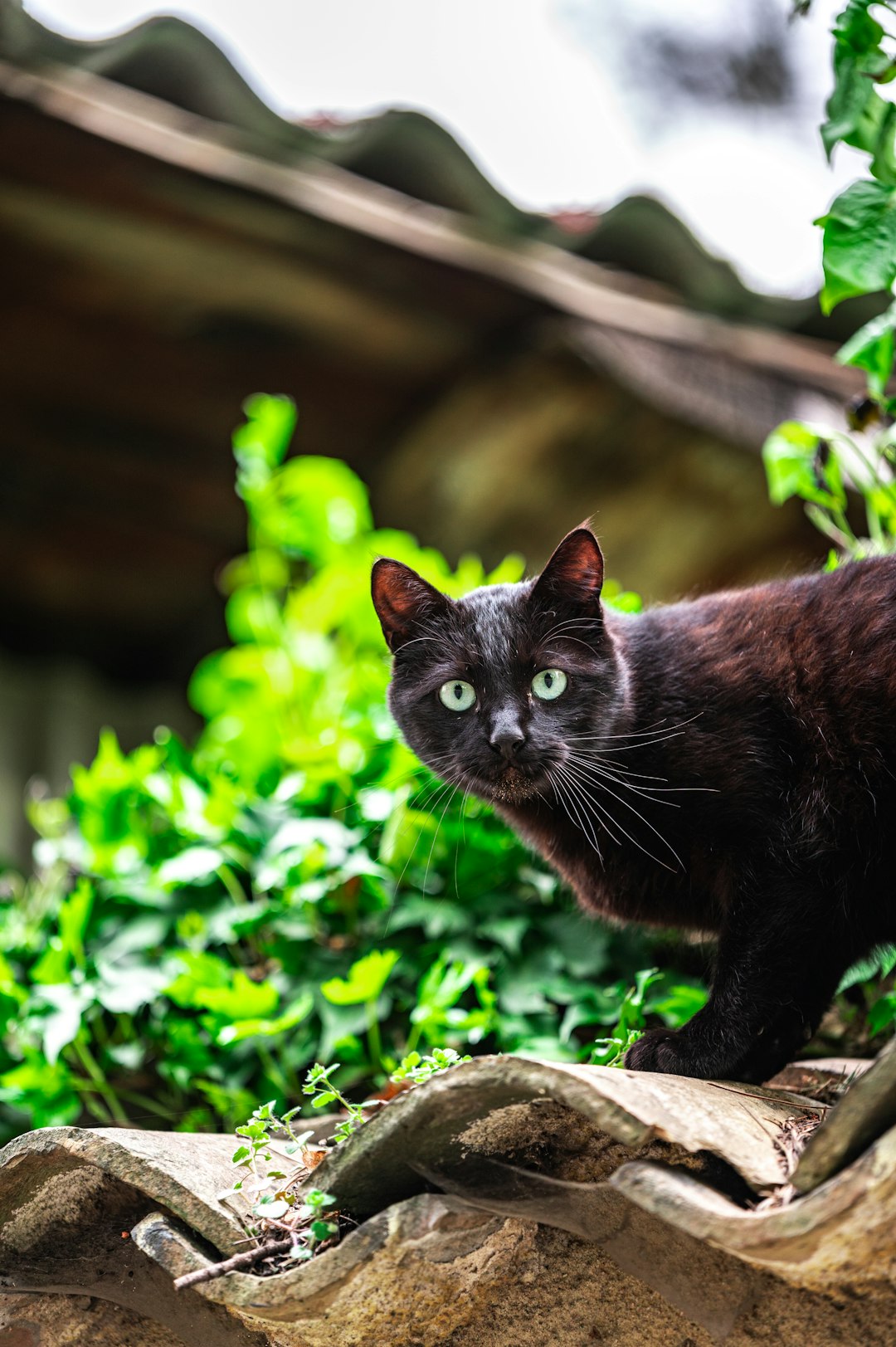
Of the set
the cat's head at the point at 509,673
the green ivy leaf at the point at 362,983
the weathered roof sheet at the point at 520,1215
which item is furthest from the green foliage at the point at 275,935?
the weathered roof sheet at the point at 520,1215

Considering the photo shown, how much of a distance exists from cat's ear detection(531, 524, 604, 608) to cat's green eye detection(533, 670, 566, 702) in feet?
0.42

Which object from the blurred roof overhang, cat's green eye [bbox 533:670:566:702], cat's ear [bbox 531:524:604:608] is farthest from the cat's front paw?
the blurred roof overhang

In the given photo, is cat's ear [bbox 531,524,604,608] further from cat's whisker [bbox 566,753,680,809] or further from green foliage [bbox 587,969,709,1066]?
green foliage [bbox 587,969,709,1066]

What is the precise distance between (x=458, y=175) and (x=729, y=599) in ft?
4.63

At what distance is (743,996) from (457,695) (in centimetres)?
62

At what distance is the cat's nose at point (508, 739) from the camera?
5.76 feet

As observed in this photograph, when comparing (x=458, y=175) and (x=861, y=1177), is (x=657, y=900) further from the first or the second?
(x=458, y=175)

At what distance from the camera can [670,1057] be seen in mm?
1622

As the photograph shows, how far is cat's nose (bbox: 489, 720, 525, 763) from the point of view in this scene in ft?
5.76

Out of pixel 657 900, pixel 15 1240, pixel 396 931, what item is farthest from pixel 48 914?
pixel 657 900

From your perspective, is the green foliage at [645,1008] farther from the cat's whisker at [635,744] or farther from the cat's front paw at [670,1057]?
the cat's whisker at [635,744]

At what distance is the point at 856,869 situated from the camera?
172 centimetres

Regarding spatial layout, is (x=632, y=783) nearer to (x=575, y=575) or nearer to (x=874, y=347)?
(x=575, y=575)

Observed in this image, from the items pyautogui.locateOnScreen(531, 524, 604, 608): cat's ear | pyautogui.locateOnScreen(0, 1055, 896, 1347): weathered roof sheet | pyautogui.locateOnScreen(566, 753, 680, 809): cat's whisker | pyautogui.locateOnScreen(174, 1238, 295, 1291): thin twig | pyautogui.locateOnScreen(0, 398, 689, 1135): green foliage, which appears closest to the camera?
pyautogui.locateOnScreen(0, 1055, 896, 1347): weathered roof sheet
